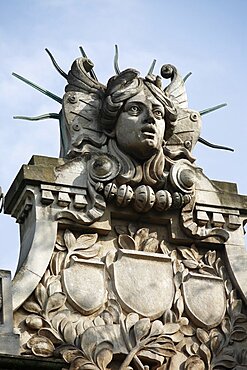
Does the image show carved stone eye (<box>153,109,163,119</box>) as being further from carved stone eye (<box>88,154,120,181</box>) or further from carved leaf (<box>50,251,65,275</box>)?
carved leaf (<box>50,251,65,275</box>)

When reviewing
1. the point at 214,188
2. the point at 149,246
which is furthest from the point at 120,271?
the point at 214,188

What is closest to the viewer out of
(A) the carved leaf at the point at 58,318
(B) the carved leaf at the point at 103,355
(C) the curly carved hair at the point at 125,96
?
(B) the carved leaf at the point at 103,355

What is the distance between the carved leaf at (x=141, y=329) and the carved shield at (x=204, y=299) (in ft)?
2.00

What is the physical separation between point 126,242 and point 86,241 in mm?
480

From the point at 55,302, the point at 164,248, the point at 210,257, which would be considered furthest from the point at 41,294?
the point at 210,257

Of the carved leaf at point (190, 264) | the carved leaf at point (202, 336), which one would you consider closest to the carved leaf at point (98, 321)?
the carved leaf at point (202, 336)

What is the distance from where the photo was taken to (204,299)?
16.6 m

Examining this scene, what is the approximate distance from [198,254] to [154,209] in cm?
72

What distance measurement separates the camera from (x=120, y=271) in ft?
53.5

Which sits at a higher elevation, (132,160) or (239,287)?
(132,160)

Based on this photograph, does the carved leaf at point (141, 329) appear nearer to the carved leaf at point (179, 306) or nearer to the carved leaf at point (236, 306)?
the carved leaf at point (179, 306)

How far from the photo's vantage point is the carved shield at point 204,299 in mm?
16422

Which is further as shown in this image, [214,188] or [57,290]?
Answer: [214,188]

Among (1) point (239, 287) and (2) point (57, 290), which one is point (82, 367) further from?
(1) point (239, 287)
